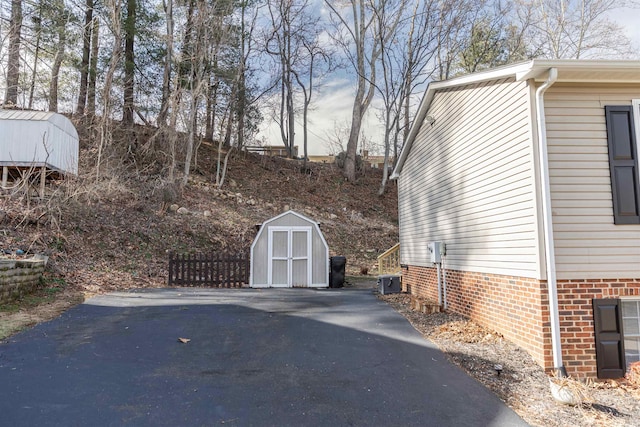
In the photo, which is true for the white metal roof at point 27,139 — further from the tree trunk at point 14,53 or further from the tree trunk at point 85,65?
the tree trunk at point 85,65

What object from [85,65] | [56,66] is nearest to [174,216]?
[85,65]

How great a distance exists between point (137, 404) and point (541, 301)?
186 inches

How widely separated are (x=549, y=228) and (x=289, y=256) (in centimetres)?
869

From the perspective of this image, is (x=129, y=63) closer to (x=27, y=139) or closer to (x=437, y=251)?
(x=27, y=139)

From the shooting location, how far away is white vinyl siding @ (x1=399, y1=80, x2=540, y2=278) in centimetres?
502

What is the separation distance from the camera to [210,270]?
12117 mm

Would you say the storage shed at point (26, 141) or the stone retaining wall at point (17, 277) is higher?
the storage shed at point (26, 141)

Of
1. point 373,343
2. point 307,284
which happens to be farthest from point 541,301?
point 307,284

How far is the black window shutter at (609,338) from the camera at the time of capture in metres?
4.63

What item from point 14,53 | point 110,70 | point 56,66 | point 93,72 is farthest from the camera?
point 93,72

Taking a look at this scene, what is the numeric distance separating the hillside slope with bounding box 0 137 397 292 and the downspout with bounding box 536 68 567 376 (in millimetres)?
10040

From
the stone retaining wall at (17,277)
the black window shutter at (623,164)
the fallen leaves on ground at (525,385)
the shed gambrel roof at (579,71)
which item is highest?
the shed gambrel roof at (579,71)

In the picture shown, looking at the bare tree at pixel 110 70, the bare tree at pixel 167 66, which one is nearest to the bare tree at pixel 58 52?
the bare tree at pixel 110 70

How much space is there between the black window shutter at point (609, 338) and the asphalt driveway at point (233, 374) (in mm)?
1825
